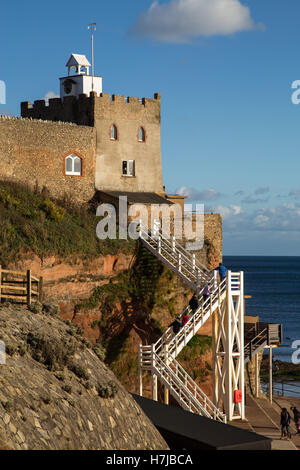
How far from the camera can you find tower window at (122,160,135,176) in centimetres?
4394

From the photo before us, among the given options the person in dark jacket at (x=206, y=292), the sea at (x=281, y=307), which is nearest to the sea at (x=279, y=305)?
the sea at (x=281, y=307)

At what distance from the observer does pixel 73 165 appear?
41344 millimetres

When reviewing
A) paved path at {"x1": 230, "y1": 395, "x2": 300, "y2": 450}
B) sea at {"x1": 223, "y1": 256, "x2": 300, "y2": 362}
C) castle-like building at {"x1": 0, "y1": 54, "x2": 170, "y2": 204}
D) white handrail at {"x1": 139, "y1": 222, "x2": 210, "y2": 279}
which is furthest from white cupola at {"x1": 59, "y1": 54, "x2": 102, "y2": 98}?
sea at {"x1": 223, "y1": 256, "x2": 300, "y2": 362}

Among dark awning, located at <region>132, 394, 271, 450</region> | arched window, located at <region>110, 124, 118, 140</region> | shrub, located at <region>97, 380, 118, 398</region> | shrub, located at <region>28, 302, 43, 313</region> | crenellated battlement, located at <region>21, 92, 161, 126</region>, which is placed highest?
crenellated battlement, located at <region>21, 92, 161, 126</region>

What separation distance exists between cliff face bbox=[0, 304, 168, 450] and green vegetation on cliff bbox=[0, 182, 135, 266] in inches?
386

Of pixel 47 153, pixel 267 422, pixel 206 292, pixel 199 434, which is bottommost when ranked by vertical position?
pixel 267 422

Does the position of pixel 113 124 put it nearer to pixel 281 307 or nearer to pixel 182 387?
pixel 182 387

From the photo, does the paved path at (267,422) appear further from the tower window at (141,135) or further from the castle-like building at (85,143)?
the tower window at (141,135)

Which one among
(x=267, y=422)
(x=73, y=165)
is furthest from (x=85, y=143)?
(x=267, y=422)

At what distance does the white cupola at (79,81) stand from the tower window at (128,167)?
14.4ft

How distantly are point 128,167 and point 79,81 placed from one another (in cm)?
574

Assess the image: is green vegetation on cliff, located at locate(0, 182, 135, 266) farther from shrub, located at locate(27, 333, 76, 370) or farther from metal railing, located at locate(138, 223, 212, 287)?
shrub, located at locate(27, 333, 76, 370)

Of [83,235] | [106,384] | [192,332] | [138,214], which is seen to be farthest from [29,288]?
[138,214]

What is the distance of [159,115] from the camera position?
150 ft
